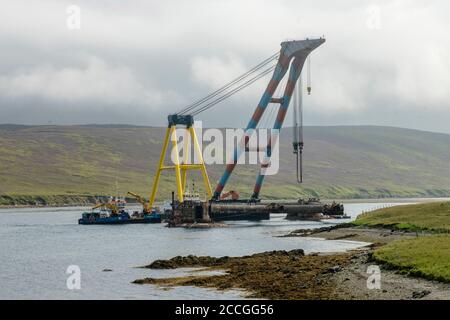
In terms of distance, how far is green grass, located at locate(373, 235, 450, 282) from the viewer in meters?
42.9

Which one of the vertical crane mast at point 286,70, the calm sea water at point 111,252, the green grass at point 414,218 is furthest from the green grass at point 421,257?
the vertical crane mast at point 286,70

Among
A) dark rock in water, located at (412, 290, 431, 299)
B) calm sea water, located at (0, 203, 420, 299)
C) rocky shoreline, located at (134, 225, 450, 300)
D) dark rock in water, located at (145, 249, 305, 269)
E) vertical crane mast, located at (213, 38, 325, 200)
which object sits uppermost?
vertical crane mast, located at (213, 38, 325, 200)

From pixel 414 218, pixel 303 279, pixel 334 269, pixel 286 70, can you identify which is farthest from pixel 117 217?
pixel 303 279

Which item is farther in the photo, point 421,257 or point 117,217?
point 117,217

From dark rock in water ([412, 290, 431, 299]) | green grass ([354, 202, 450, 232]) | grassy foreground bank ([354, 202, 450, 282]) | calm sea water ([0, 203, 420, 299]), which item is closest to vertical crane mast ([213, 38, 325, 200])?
calm sea water ([0, 203, 420, 299])

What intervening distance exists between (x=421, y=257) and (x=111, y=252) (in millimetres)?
39590

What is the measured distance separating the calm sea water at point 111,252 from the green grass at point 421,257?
407 inches

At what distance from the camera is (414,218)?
86375 mm

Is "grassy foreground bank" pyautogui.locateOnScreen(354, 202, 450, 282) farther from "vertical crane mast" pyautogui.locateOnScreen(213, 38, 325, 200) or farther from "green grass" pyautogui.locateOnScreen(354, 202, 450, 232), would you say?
"vertical crane mast" pyautogui.locateOnScreen(213, 38, 325, 200)

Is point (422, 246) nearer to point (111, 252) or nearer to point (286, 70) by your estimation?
point (111, 252)

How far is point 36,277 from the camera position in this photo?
59.2 meters

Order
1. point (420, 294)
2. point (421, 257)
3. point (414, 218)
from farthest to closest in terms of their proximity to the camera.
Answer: point (414, 218) → point (421, 257) → point (420, 294)

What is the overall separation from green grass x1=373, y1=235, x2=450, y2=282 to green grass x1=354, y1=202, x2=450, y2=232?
16.2 metres

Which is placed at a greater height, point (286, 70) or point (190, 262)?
point (286, 70)
